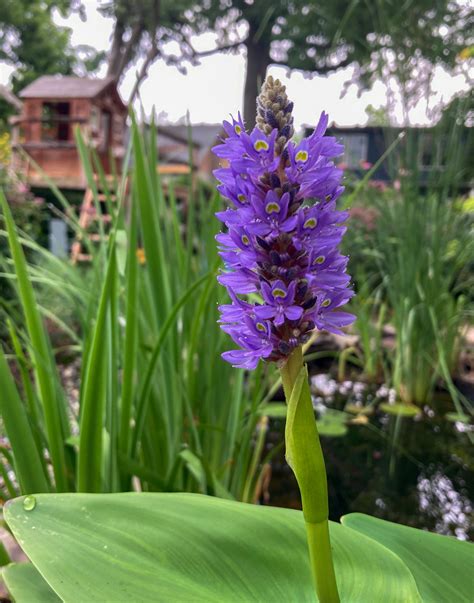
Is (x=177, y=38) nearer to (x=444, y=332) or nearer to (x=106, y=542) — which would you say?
(x=444, y=332)

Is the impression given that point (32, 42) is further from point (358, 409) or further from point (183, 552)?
point (183, 552)

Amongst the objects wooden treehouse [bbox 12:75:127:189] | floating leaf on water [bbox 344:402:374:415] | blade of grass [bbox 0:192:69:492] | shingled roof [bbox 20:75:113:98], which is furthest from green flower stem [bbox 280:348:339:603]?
shingled roof [bbox 20:75:113:98]

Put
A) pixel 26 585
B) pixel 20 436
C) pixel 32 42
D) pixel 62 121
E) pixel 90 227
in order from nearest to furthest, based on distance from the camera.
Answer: pixel 26 585, pixel 20 436, pixel 90 227, pixel 62 121, pixel 32 42

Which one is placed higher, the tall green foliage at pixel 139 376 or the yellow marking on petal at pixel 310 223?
the yellow marking on petal at pixel 310 223

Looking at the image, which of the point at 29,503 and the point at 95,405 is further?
the point at 95,405

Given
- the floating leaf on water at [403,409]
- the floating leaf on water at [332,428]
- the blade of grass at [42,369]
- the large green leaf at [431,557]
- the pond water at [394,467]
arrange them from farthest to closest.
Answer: the floating leaf on water at [403,409], the floating leaf on water at [332,428], the pond water at [394,467], the blade of grass at [42,369], the large green leaf at [431,557]

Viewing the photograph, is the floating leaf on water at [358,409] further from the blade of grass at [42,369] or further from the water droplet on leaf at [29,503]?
the water droplet on leaf at [29,503]

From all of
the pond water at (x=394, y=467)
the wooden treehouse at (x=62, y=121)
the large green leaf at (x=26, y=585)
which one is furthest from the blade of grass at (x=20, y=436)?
the wooden treehouse at (x=62, y=121)

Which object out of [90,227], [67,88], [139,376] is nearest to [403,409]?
[139,376]
